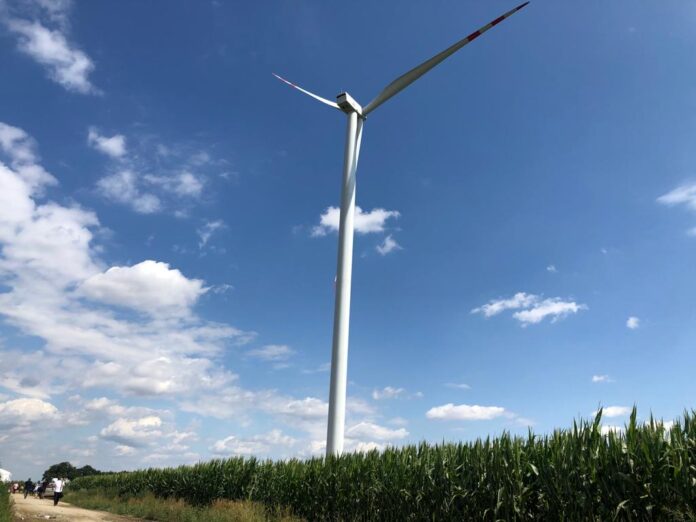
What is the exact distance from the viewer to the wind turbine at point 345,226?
22.3 m

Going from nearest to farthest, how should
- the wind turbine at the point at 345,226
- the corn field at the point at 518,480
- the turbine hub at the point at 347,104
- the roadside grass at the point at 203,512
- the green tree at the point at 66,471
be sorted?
the corn field at the point at 518,480
the roadside grass at the point at 203,512
the wind turbine at the point at 345,226
the turbine hub at the point at 347,104
the green tree at the point at 66,471

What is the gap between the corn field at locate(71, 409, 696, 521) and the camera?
1023 cm

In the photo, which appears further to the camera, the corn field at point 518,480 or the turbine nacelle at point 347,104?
the turbine nacelle at point 347,104

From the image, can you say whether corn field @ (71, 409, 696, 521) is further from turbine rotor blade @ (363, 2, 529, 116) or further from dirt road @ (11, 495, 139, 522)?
turbine rotor blade @ (363, 2, 529, 116)

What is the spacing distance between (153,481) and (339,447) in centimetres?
2382

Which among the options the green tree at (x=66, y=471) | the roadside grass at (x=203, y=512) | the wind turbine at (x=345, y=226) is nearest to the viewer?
the roadside grass at (x=203, y=512)

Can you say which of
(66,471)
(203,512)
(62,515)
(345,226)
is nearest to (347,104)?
(345,226)

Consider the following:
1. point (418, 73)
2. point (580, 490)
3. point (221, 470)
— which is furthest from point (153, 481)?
point (580, 490)

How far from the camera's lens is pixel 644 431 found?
10.8 m

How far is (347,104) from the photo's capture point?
27344 millimetres

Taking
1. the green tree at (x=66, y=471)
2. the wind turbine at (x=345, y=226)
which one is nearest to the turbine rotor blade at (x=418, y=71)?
the wind turbine at (x=345, y=226)

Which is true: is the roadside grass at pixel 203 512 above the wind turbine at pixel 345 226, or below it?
below

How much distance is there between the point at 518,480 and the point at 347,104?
19.9 m

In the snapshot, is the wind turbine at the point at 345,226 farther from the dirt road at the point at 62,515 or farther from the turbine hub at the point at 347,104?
the dirt road at the point at 62,515
